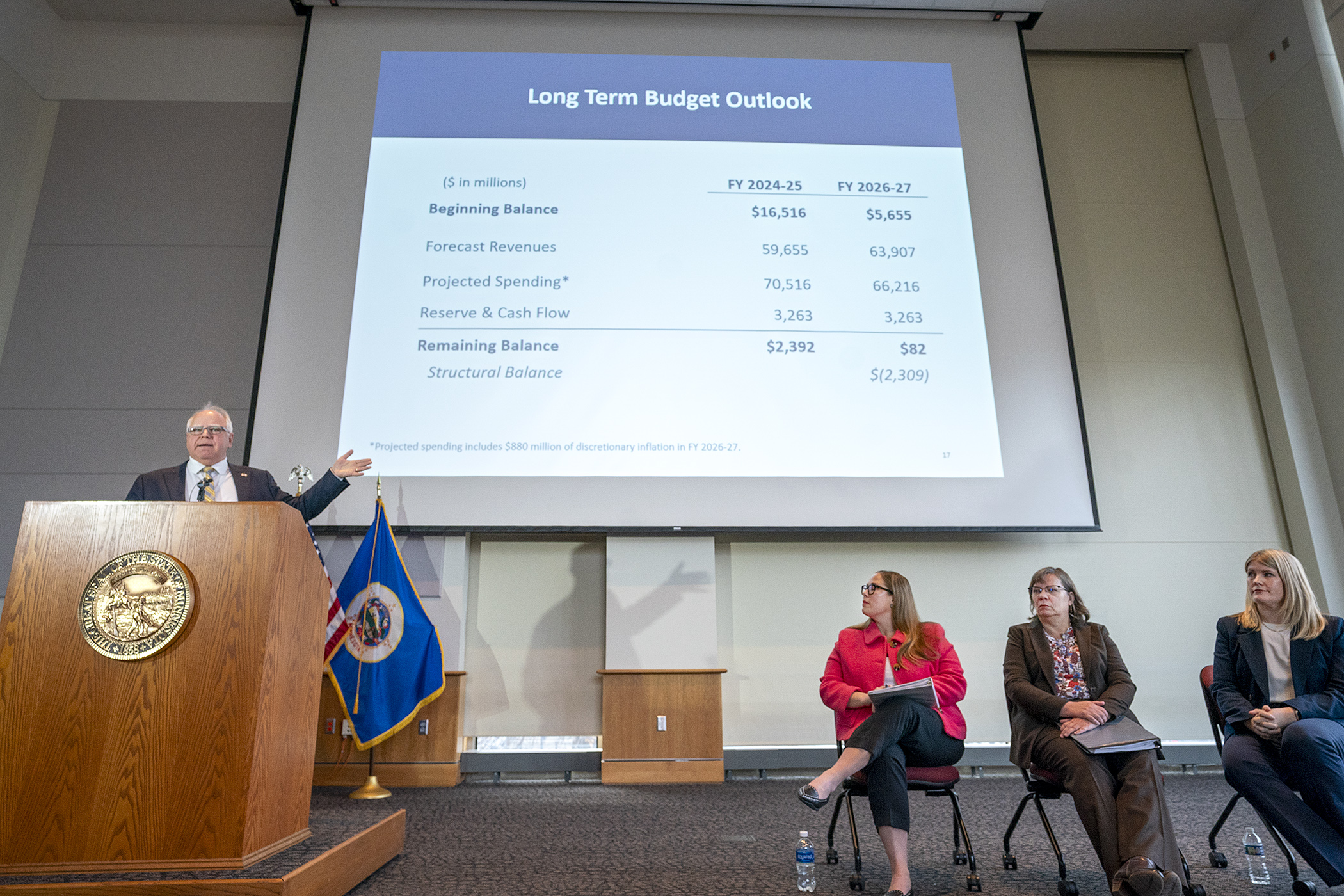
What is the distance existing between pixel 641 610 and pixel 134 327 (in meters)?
3.38

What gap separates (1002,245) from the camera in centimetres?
469

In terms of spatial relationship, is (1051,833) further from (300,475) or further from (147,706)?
Result: (300,475)

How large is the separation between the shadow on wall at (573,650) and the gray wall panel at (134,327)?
6.99ft

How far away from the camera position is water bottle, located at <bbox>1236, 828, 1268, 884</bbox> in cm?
236

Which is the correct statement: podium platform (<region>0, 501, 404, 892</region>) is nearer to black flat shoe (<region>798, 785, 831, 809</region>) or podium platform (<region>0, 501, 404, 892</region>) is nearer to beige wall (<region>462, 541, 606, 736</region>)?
black flat shoe (<region>798, 785, 831, 809</region>)

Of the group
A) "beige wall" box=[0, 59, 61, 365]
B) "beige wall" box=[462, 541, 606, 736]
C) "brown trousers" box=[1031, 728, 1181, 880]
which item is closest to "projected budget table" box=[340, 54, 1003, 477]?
"beige wall" box=[462, 541, 606, 736]

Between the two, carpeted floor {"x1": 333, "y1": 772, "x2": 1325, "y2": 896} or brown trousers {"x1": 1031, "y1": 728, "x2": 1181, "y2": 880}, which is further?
carpeted floor {"x1": 333, "y1": 772, "x2": 1325, "y2": 896}

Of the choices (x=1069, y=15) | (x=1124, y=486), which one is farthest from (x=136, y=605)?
(x=1069, y=15)

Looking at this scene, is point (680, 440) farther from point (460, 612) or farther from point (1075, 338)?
→ point (1075, 338)

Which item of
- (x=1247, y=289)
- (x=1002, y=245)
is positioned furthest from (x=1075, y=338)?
(x=1247, y=289)

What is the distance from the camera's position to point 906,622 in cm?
272

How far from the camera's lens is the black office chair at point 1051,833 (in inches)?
85.1

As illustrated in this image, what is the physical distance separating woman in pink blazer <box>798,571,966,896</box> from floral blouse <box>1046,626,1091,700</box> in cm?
31

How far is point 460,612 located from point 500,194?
2307 millimetres
